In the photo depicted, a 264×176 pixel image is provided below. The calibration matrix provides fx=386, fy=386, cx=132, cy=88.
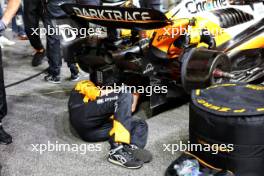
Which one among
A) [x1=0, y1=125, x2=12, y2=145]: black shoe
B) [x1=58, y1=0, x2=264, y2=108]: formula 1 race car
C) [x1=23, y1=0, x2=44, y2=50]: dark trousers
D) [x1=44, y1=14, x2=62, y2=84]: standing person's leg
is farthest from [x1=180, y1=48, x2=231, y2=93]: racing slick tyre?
[x1=23, y1=0, x2=44, y2=50]: dark trousers

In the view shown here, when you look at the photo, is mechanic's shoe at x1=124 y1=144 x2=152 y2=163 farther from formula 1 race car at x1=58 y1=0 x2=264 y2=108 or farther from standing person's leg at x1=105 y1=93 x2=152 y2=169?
formula 1 race car at x1=58 y1=0 x2=264 y2=108

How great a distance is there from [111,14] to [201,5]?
94cm

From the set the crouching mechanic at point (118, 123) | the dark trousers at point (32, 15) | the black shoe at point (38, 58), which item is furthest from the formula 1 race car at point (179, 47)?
the black shoe at point (38, 58)

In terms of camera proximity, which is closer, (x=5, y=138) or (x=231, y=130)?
(x=231, y=130)

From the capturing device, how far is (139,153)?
201 cm

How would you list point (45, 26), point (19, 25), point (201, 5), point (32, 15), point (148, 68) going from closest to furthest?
point (148, 68), point (201, 5), point (45, 26), point (32, 15), point (19, 25)

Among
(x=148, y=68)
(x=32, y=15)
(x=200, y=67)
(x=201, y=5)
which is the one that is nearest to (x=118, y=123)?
(x=148, y=68)

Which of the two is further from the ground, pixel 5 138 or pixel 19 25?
pixel 19 25

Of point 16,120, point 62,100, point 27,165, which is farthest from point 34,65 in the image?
point 27,165

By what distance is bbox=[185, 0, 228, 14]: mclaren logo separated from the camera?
2.58 metres

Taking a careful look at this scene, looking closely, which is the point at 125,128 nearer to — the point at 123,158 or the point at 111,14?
the point at 123,158

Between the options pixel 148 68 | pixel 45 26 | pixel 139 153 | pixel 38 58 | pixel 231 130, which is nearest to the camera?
pixel 231 130

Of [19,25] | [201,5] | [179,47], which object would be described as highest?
[201,5]

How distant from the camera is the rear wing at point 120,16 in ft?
5.93
